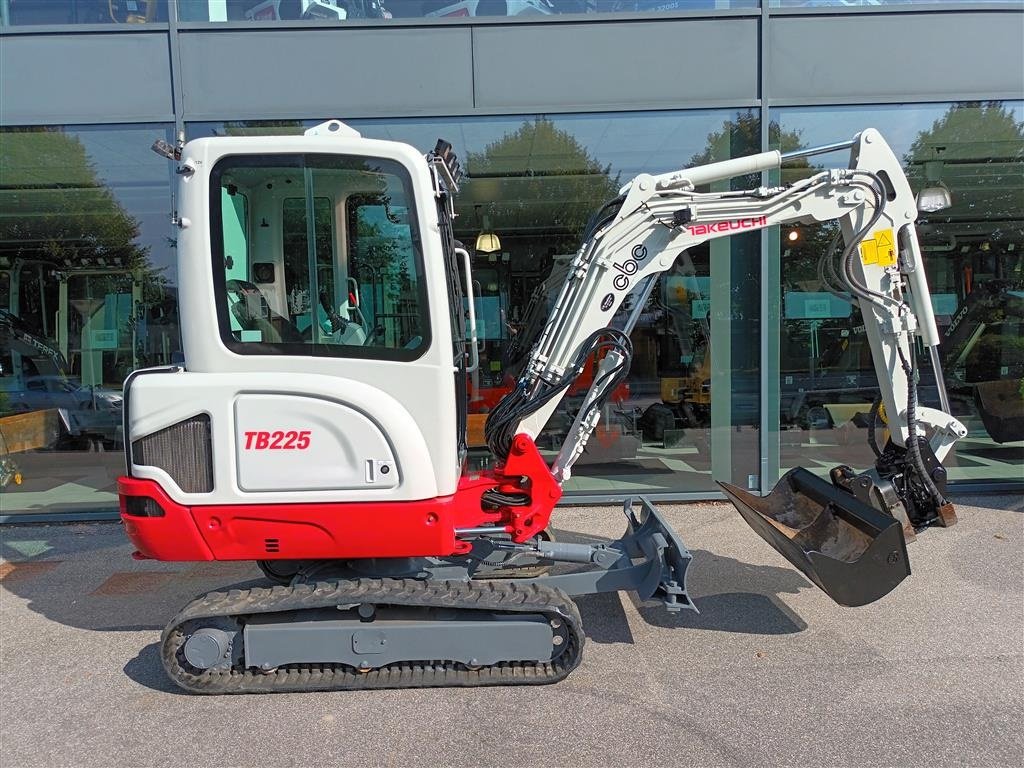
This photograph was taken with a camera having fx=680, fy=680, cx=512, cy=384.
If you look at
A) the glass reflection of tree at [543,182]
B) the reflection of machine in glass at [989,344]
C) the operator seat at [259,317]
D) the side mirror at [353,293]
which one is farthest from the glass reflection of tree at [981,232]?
the operator seat at [259,317]

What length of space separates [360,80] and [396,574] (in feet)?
15.2

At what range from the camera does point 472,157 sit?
263 inches

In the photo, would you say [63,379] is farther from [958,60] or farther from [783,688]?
[958,60]

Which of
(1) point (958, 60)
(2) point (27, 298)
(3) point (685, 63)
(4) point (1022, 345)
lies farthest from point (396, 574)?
(4) point (1022, 345)

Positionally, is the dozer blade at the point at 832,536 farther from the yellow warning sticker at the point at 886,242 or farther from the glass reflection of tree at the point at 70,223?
the glass reflection of tree at the point at 70,223

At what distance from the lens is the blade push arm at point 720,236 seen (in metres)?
3.61

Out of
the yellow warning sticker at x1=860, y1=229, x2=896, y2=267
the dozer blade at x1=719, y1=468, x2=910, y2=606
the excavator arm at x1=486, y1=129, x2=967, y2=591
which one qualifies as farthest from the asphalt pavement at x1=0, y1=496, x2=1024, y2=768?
the yellow warning sticker at x1=860, y1=229, x2=896, y2=267

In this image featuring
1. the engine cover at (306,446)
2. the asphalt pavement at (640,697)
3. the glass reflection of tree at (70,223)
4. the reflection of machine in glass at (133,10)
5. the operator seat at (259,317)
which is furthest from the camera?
the glass reflection of tree at (70,223)

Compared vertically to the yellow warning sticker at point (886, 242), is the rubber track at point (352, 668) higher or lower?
lower

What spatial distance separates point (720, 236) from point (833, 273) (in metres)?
0.79

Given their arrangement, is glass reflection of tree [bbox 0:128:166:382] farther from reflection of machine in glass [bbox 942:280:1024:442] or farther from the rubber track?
reflection of machine in glass [bbox 942:280:1024:442]

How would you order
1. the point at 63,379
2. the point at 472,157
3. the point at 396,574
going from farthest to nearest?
the point at 63,379
the point at 472,157
the point at 396,574

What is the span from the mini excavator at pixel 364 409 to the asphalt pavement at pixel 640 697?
22cm

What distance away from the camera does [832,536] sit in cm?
391
